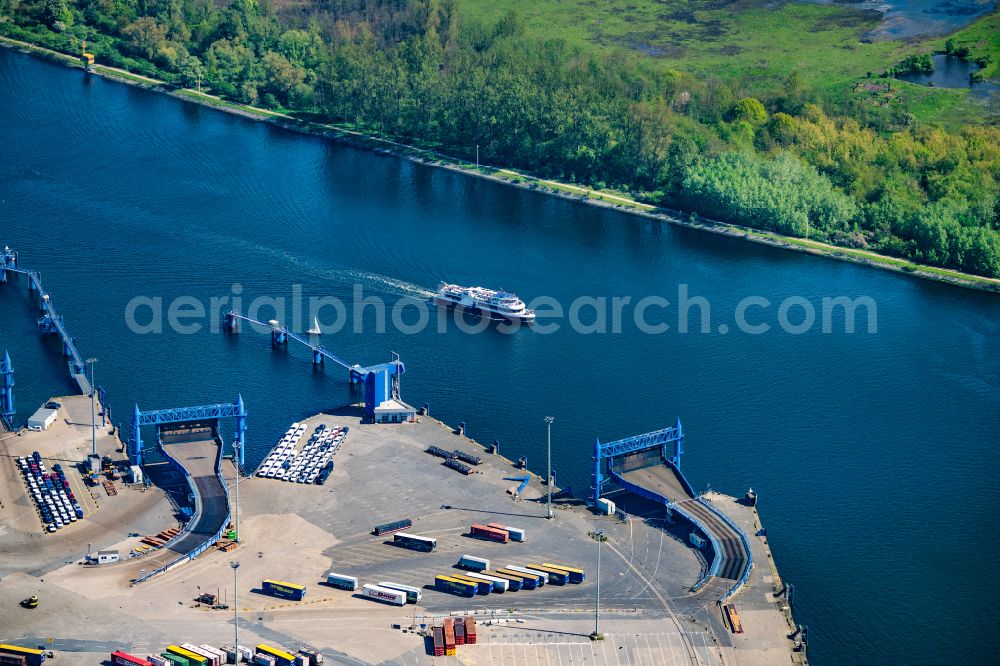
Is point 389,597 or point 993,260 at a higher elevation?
point 993,260

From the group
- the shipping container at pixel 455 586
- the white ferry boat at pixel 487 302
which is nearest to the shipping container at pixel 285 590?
the shipping container at pixel 455 586

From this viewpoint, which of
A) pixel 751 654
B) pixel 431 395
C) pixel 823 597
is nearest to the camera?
pixel 751 654

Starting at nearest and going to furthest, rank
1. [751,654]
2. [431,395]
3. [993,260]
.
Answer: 1. [751,654]
2. [431,395]
3. [993,260]

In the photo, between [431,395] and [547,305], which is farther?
[547,305]

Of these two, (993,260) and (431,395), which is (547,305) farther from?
(993,260)

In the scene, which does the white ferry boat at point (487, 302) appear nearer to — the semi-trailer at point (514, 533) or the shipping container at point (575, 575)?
the semi-trailer at point (514, 533)

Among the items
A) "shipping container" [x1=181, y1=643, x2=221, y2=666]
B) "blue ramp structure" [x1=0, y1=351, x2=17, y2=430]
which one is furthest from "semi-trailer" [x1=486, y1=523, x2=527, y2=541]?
"blue ramp structure" [x1=0, y1=351, x2=17, y2=430]

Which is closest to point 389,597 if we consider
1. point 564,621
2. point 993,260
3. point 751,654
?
point 564,621

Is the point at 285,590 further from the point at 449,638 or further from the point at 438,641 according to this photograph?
the point at 449,638
